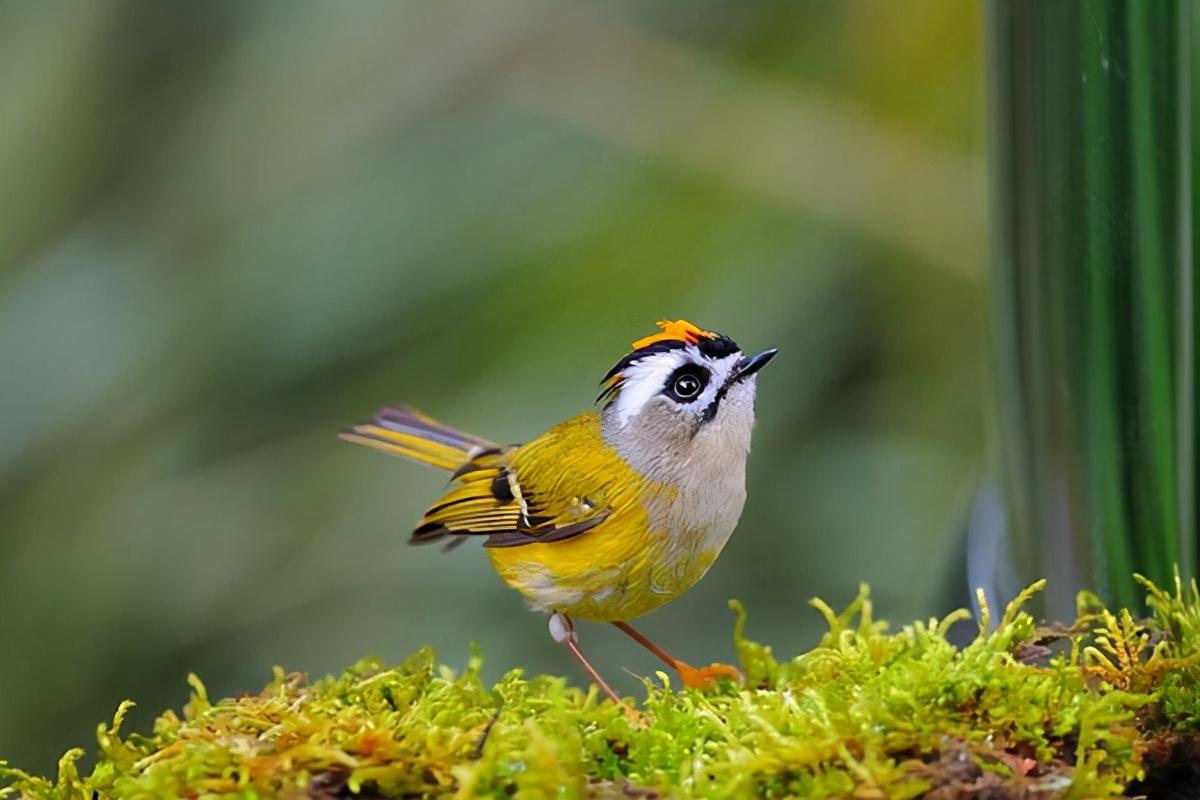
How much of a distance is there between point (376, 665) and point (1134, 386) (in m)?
0.71

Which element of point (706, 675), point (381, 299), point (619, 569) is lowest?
point (706, 675)

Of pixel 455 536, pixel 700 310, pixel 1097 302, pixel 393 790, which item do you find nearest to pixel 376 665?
pixel 455 536

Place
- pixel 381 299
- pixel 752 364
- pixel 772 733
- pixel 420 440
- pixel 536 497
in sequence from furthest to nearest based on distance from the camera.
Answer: pixel 381 299 < pixel 420 440 < pixel 536 497 < pixel 752 364 < pixel 772 733

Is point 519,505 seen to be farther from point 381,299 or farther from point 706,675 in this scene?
point 381,299

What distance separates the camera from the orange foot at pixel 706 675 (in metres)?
1.16

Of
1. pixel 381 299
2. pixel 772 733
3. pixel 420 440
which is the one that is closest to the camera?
pixel 772 733

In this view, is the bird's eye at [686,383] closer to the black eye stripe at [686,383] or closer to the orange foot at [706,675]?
the black eye stripe at [686,383]

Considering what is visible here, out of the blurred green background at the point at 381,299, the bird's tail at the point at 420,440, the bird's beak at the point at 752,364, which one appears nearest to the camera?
the bird's beak at the point at 752,364

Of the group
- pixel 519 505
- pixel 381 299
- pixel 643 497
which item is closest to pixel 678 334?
pixel 643 497

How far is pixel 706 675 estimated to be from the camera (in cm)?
117

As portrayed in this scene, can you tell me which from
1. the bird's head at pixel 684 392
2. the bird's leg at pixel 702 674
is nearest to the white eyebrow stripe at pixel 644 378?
the bird's head at pixel 684 392

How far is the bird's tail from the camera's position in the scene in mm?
1423

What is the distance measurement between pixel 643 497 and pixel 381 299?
132 cm

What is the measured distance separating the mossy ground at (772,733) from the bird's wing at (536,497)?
16 centimetres
